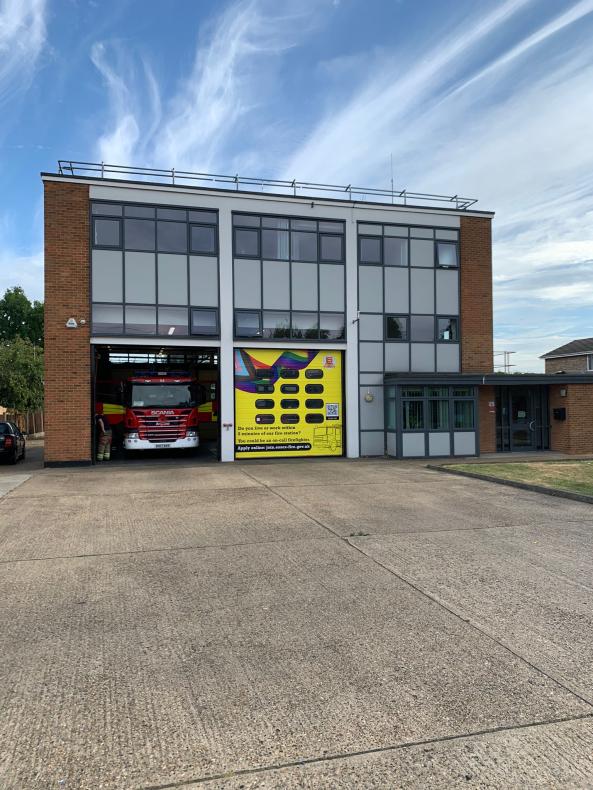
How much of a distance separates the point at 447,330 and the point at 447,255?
261 cm

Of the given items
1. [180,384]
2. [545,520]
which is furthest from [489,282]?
[545,520]

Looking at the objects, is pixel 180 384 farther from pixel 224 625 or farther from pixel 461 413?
pixel 224 625

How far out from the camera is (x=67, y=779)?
2.68m

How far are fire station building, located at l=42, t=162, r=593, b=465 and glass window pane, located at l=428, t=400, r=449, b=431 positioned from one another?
0.05m

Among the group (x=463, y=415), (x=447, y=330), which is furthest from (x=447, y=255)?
(x=463, y=415)

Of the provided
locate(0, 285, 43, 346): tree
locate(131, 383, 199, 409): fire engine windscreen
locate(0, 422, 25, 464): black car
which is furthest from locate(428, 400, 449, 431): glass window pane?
locate(0, 285, 43, 346): tree

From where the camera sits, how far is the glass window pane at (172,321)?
57.2ft

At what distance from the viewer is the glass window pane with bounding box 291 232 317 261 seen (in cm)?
1873

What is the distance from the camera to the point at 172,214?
17688 millimetres

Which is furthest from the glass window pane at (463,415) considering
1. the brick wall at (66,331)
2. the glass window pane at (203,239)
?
the brick wall at (66,331)

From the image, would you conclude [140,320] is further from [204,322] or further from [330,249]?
[330,249]

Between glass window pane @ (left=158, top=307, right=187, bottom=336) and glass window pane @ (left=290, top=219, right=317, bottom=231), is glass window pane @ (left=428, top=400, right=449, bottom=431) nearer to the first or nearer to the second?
glass window pane @ (left=290, top=219, right=317, bottom=231)

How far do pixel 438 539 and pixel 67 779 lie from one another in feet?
18.2

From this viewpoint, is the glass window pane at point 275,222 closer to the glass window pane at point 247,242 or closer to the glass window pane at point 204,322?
the glass window pane at point 247,242
